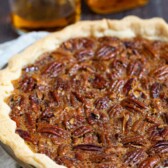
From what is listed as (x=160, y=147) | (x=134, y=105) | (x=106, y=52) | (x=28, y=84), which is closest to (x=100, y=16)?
(x=106, y=52)

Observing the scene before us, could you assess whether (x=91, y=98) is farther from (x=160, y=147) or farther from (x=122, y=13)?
(x=122, y=13)

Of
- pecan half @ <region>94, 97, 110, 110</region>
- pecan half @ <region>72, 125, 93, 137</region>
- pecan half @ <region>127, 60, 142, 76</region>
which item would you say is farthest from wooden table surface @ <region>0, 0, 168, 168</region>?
pecan half @ <region>72, 125, 93, 137</region>

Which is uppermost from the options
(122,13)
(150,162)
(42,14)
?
(150,162)

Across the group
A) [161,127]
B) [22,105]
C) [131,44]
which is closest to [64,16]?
[131,44]

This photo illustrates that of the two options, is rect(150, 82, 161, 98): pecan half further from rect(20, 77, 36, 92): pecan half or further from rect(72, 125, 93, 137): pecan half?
rect(20, 77, 36, 92): pecan half

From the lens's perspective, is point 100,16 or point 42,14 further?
point 100,16

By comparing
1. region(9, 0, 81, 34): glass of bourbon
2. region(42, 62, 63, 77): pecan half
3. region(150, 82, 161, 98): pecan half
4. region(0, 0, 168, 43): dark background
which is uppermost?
region(42, 62, 63, 77): pecan half
